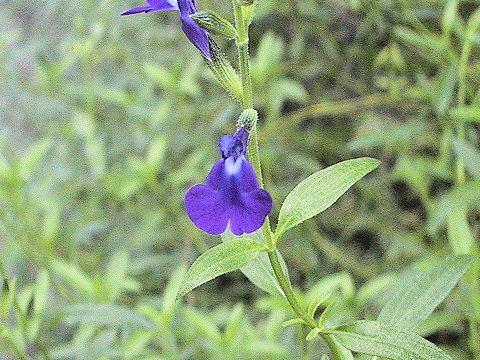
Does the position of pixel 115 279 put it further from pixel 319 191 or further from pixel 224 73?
pixel 224 73

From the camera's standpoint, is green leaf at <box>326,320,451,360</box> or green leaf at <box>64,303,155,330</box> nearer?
green leaf at <box>326,320,451,360</box>

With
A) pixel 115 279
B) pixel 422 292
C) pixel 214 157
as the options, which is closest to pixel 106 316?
pixel 115 279

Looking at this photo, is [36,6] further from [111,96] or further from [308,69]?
[308,69]

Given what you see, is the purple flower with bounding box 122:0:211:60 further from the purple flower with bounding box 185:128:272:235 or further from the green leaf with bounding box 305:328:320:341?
the green leaf with bounding box 305:328:320:341

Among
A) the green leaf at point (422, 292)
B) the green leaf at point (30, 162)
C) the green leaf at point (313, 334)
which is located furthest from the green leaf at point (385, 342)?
the green leaf at point (30, 162)

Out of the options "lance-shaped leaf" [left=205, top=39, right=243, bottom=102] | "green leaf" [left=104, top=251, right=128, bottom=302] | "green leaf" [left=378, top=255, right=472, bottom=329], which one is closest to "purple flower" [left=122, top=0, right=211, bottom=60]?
"lance-shaped leaf" [left=205, top=39, right=243, bottom=102]

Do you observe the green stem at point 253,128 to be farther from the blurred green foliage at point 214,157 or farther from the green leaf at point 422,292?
the blurred green foliage at point 214,157

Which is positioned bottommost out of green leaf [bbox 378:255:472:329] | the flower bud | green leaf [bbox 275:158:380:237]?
green leaf [bbox 378:255:472:329]

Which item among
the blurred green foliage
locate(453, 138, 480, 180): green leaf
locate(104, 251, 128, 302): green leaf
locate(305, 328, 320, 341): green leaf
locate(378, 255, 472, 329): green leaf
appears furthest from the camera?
the blurred green foliage
